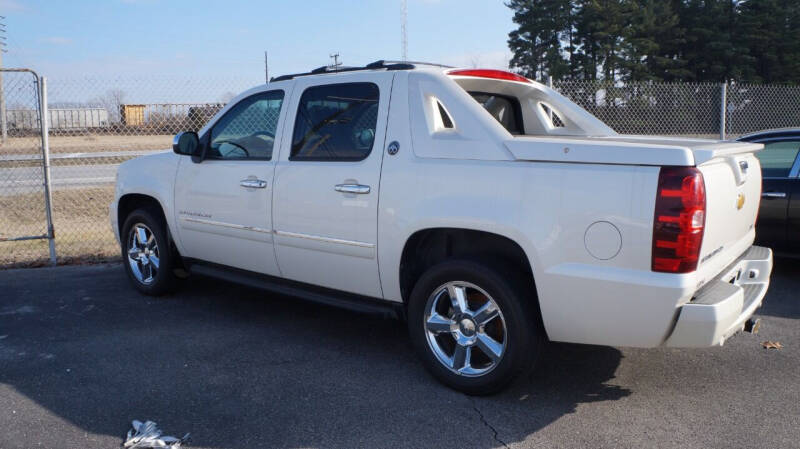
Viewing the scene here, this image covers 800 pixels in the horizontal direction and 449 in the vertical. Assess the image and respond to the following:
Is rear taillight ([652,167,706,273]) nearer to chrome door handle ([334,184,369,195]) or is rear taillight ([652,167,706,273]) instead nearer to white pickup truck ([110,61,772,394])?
white pickup truck ([110,61,772,394])

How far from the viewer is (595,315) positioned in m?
3.50

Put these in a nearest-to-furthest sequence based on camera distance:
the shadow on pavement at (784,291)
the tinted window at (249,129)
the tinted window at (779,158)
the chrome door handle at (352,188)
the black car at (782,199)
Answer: the chrome door handle at (352,188), the tinted window at (249,129), the shadow on pavement at (784,291), the black car at (782,199), the tinted window at (779,158)

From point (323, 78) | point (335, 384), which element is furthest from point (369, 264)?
point (323, 78)

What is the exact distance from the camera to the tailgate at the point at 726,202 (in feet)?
11.1

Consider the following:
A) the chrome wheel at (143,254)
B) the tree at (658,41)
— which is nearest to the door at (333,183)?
the chrome wheel at (143,254)

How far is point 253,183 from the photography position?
5.04 m

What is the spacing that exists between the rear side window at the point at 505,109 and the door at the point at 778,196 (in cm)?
297

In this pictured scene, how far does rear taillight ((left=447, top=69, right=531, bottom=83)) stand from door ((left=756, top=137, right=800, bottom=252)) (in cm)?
315

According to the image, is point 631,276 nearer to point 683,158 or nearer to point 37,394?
point 683,158

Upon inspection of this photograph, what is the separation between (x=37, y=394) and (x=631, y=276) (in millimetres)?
3526

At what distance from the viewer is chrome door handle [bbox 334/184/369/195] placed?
4.30m

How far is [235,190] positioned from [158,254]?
1425 mm

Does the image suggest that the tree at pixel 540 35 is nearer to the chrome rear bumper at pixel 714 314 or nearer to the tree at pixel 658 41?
the tree at pixel 658 41

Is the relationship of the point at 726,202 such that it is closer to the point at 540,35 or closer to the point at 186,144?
the point at 186,144
